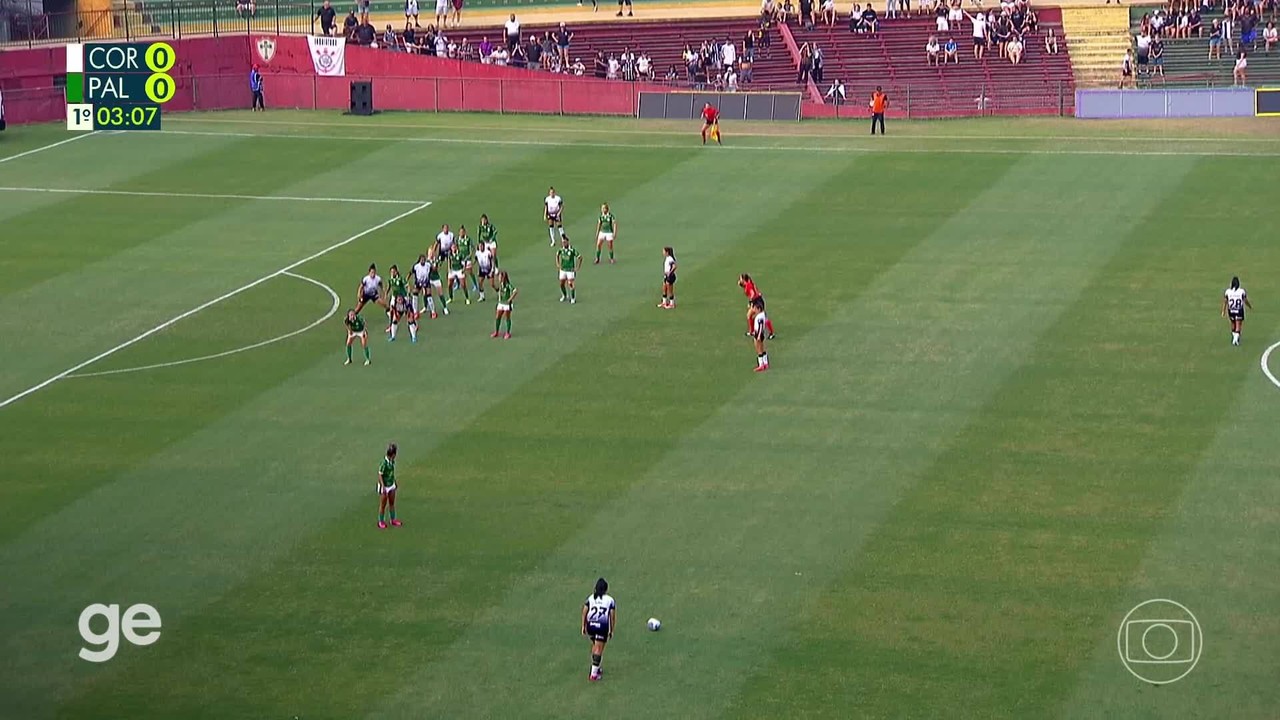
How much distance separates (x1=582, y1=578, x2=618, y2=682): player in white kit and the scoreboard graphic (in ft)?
161

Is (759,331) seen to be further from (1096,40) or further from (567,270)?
(1096,40)

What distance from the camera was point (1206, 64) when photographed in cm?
8069

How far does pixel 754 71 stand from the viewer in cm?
8425

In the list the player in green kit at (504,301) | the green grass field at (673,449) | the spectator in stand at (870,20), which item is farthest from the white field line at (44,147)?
the spectator in stand at (870,20)

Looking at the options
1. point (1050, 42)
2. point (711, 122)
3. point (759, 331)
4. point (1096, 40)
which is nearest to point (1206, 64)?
point (1096, 40)

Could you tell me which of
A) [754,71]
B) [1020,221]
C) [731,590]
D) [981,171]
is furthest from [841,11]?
[731,590]

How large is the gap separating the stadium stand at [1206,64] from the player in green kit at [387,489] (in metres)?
51.2

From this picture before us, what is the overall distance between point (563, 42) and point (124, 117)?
772 inches

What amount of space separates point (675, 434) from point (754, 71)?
4536cm

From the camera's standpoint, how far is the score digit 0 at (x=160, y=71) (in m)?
79.1

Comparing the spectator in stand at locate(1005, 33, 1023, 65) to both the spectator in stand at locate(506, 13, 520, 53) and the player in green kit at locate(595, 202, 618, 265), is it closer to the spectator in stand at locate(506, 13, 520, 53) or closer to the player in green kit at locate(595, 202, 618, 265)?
the spectator in stand at locate(506, 13, 520, 53)
